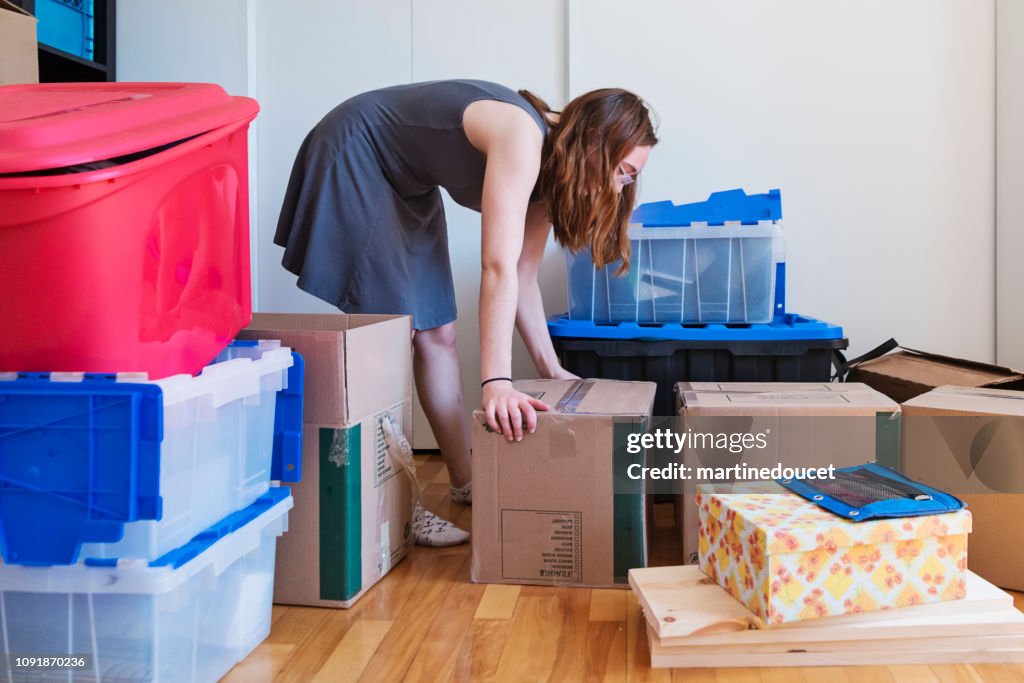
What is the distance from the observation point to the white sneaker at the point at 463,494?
185 centimetres

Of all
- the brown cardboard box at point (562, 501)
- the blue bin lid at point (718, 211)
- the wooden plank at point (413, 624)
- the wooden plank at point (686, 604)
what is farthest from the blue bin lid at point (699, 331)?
the wooden plank at point (686, 604)

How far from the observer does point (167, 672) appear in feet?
3.17

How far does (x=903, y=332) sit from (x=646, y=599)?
133cm

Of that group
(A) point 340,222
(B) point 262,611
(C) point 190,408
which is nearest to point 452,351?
(A) point 340,222

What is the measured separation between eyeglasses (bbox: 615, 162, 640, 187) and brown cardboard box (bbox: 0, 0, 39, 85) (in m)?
1.09

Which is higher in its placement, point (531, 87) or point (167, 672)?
point (531, 87)

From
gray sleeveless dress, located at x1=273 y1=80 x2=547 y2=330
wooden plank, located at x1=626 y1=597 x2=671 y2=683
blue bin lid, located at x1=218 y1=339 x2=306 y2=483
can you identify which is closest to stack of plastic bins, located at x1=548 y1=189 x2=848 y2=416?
gray sleeveless dress, located at x1=273 y1=80 x2=547 y2=330

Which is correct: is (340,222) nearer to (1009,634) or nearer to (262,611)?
(262,611)

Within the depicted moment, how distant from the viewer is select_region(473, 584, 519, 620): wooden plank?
1.28m

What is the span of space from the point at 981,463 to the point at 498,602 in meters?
A: 0.75

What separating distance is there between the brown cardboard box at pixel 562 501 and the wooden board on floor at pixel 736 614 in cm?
17

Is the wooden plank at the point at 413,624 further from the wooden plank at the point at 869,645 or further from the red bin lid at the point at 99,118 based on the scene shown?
the red bin lid at the point at 99,118

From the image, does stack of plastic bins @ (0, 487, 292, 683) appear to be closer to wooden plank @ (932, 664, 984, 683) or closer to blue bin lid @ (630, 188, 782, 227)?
wooden plank @ (932, 664, 984, 683)

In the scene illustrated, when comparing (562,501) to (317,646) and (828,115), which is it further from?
(828,115)
